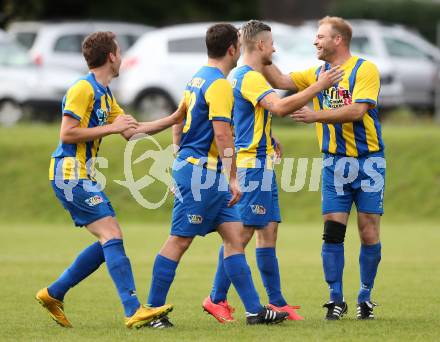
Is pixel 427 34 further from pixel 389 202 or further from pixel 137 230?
pixel 137 230

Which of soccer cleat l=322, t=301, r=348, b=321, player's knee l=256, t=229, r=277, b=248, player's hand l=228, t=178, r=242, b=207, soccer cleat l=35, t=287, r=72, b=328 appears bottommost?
soccer cleat l=322, t=301, r=348, b=321

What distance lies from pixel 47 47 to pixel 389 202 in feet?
33.8

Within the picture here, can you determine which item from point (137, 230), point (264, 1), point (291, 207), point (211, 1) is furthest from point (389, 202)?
point (264, 1)

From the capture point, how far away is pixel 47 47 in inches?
1030

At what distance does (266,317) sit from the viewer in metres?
8.37

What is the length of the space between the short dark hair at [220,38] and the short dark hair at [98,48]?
0.71m

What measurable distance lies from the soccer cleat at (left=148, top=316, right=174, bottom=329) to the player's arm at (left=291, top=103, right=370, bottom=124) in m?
1.76

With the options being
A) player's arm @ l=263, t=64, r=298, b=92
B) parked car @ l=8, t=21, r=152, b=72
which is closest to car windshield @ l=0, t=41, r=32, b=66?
parked car @ l=8, t=21, r=152, b=72

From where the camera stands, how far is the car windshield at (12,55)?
2453 cm

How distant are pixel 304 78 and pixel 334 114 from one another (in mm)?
807

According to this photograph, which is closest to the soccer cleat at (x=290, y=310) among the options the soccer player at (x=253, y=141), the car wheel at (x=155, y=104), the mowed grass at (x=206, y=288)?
the soccer player at (x=253, y=141)

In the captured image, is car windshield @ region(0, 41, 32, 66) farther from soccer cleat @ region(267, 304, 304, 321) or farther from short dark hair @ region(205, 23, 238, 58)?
short dark hair @ region(205, 23, 238, 58)

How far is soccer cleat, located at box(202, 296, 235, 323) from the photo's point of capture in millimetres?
8789

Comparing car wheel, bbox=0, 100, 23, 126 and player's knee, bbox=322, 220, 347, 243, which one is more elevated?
car wheel, bbox=0, 100, 23, 126
